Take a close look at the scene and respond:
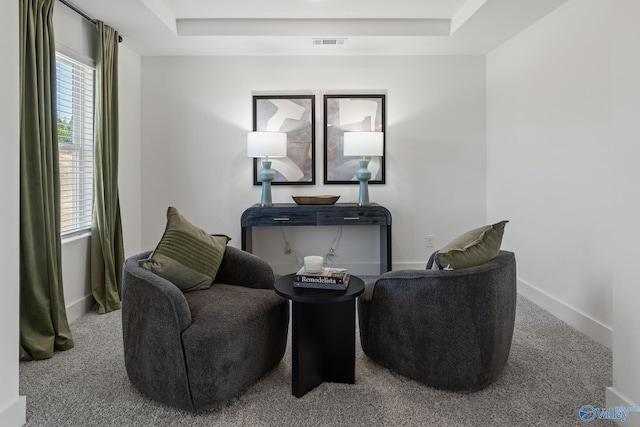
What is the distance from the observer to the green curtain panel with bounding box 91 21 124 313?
3.12 meters

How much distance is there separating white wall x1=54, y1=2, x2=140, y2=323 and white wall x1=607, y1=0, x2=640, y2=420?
3.32m

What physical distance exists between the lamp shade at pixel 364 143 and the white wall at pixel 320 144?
13.2 inches

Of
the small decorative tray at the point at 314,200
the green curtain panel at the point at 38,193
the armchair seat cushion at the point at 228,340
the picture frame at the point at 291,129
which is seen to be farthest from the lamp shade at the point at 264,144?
the armchair seat cushion at the point at 228,340

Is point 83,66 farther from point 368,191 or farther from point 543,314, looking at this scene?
point 543,314

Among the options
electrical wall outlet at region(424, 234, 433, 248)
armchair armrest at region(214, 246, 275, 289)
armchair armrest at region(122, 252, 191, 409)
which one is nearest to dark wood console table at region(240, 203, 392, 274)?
electrical wall outlet at region(424, 234, 433, 248)

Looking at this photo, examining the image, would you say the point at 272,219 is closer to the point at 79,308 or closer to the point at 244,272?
the point at 244,272

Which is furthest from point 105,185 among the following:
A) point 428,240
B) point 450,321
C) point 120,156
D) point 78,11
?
point 428,240

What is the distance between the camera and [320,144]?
4.13 m

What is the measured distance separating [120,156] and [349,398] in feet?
9.96

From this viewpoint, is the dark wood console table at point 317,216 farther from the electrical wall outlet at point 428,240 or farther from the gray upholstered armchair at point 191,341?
the gray upholstered armchair at point 191,341

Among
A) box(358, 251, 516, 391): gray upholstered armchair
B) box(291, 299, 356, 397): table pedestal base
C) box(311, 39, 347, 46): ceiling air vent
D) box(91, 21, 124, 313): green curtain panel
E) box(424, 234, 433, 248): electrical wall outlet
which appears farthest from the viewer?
box(424, 234, 433, 248): electrical wall outlet

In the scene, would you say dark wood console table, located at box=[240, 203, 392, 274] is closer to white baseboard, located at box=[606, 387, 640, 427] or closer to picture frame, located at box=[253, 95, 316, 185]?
picture frame, located at box=[253, 95, 316, 185]

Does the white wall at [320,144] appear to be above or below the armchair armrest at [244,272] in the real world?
above

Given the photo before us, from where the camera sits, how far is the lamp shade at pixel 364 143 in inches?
151
